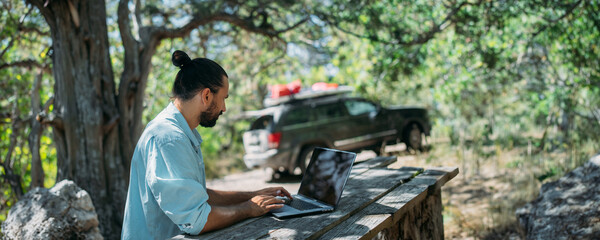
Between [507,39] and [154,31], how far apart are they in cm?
627

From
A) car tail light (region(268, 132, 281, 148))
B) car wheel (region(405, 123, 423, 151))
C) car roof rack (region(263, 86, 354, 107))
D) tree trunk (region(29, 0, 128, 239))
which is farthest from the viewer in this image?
car wheel (region(405, 123, 423, 151))

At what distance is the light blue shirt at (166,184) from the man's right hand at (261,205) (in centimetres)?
29

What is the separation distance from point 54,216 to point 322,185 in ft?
7.62

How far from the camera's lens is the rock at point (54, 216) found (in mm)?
3643

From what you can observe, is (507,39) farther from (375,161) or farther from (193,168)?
(193,168)

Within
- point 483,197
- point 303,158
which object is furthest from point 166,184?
point 303,158

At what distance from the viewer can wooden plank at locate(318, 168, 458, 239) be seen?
6.89 feet

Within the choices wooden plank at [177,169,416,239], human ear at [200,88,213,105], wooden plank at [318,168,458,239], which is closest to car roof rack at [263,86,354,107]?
wooden plank at [318,168,458,239]

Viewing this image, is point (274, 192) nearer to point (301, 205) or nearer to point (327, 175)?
point (301, 205)

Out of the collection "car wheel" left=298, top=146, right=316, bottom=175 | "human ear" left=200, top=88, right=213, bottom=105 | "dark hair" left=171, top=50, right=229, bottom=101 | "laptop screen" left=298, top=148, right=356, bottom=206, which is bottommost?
"car wheel" left=298, top=146, right=316, bottom=175

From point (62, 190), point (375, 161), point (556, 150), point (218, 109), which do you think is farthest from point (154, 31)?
point (556, 150)

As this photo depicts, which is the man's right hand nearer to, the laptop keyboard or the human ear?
the laptop keyboard

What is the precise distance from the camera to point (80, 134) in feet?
16.3

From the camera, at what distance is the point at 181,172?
2043 millimetres
